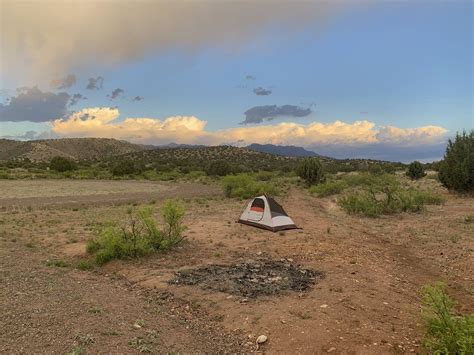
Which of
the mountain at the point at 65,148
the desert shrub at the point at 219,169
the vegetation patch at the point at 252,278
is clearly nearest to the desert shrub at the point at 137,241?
the vegetation patch at the point at 252,278

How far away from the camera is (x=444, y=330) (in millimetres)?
5691

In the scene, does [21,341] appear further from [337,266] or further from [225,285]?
[337,266]

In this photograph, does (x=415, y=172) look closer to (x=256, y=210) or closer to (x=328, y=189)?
(x=328, y=189)

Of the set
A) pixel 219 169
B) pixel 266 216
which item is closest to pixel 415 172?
pixel 219 169

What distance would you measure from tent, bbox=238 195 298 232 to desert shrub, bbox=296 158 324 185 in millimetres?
19620

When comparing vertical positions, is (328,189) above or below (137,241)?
above

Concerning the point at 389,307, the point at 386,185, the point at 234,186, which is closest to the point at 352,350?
the point at 389,307

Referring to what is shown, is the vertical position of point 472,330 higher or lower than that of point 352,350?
higher

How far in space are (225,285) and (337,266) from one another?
3.03 m

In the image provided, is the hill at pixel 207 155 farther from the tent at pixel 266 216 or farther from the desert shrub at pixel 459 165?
the tent at pixel 266 216

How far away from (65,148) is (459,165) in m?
120

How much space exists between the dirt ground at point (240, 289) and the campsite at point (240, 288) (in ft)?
0.09

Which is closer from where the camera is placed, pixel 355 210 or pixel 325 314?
pixel 325 314

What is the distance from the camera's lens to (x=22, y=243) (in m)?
13.9
